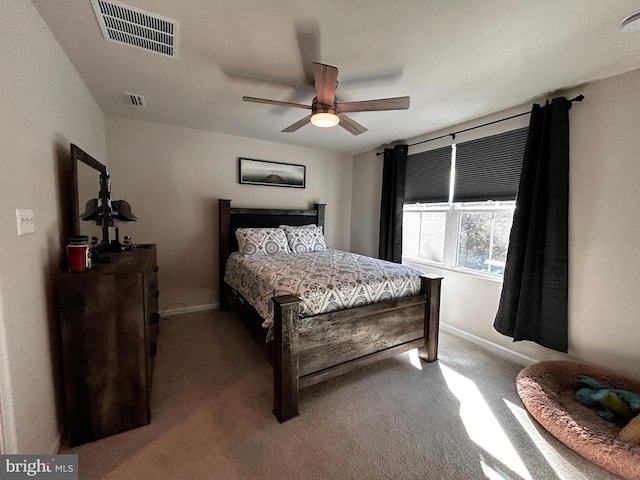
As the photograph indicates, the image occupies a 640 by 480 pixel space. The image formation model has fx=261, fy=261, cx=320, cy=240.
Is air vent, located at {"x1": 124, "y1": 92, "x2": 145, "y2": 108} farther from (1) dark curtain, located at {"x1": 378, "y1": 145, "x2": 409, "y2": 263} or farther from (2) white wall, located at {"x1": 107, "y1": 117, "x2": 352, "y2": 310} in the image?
(1) dark curtain, located at {"x1": 378, "y1": 145, "x2": 409, "y2": 263}

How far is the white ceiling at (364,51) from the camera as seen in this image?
4.44 feet

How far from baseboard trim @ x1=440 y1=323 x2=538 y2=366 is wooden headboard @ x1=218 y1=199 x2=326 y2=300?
7.55 ft

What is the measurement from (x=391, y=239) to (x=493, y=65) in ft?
7.16

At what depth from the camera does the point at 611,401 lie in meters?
1.63

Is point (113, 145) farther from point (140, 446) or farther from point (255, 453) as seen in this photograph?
point (255, 453)

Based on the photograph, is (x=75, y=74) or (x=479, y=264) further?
(x=479, y=264)

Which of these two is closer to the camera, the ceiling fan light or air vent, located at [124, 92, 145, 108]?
the ceiling fan light

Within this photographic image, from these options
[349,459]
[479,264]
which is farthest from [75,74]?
[479,264]

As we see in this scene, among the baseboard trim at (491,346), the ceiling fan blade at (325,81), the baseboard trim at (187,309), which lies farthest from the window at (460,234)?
the baseboard trim at (187,309)

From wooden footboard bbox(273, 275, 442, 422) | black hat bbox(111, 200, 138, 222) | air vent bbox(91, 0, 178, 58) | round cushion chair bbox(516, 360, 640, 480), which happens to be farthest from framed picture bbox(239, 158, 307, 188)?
round cushion chair bbox(516, 360, 640, 480)

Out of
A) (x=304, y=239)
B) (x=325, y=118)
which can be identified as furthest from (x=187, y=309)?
(x=325, y=118)

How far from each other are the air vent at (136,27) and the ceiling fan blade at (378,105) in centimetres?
117

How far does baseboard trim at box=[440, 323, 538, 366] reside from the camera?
238cm

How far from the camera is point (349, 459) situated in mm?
1413
